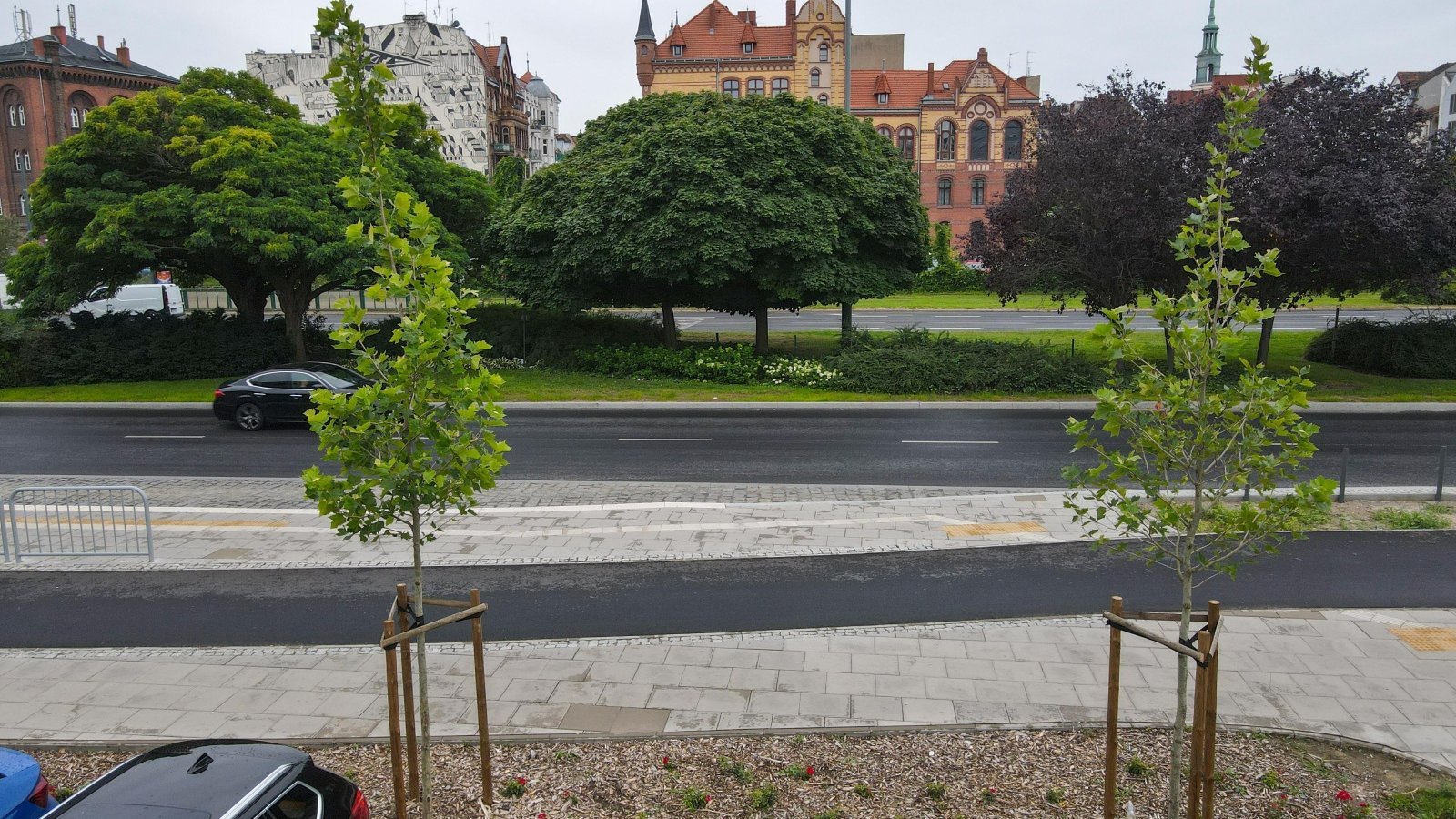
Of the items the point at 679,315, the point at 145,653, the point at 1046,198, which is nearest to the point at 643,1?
the point at 679,315

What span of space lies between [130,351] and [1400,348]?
118 feet

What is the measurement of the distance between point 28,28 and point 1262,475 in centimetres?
8111

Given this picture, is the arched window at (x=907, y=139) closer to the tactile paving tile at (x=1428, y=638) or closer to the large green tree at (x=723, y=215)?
the large green tree at (x=723, y=215)

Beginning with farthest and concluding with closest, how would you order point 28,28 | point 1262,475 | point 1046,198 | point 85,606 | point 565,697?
point 28,28, point 1046,198, point 85,606, point 565,697, point 1262,475

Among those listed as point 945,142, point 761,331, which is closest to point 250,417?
point 761,331

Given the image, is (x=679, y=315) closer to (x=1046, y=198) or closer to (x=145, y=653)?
(x=1046, y=198)

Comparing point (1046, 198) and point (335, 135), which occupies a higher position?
point (1046, 198)

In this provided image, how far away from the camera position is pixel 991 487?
14656 mm

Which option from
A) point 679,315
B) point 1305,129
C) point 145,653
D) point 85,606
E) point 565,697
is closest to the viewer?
point 565,697

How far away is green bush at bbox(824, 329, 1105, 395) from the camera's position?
960 inches

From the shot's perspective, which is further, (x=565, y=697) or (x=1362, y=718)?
(x=565, y=697)

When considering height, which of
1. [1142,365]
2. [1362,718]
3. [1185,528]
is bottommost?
[1362,718]

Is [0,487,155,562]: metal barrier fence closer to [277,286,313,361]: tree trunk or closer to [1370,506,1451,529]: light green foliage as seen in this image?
[277,286,313,361]: tree trunk

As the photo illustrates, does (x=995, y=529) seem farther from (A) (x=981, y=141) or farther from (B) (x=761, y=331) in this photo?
(A) (x=981, y=141)
